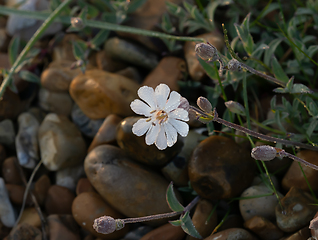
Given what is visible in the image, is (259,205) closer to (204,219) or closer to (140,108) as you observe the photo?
(204,219)

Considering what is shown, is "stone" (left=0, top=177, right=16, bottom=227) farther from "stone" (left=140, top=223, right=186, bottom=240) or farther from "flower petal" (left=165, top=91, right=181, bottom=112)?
"flower petal" (left=165, top=91, right=181, bottom=112)

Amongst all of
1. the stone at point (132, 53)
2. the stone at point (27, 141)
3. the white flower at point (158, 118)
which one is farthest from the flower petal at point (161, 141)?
the stone at point (27, 141)

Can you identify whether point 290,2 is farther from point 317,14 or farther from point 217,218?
point 217,218

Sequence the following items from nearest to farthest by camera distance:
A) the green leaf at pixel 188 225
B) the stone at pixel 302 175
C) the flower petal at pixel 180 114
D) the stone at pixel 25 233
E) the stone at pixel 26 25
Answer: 1. the flower petal at pixel 180 114
2. the green leaf at pixel 188 225
3. the stone at pixel 302 175
4. the stone at pixel 25 233
5. the stone at pixel 26 25

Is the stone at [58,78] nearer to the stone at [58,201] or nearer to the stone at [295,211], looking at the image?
the stone at [58,201]

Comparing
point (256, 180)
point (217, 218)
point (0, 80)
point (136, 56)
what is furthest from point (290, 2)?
point (0, 80)
